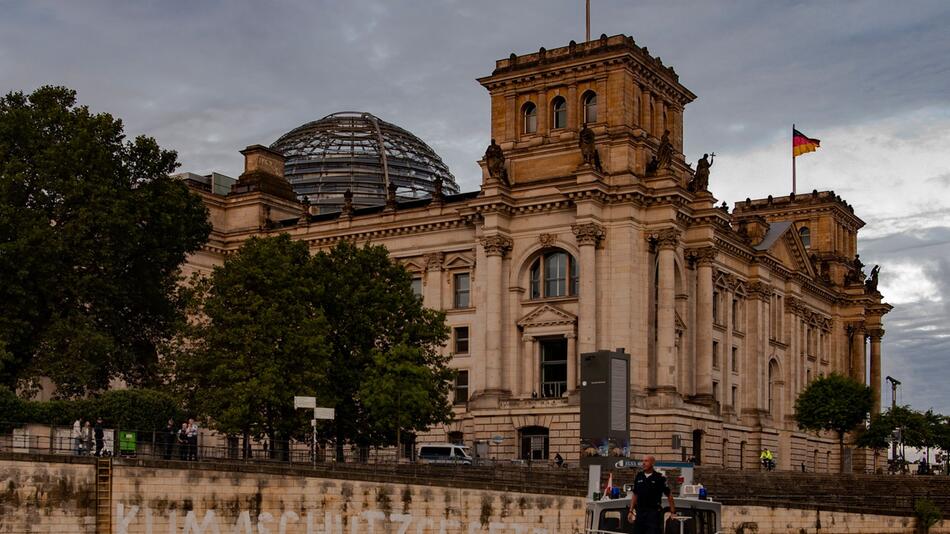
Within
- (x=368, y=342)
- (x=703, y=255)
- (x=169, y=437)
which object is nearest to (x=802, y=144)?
(x=703, y=255)

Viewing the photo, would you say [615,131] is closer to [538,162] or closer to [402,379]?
[538,162]

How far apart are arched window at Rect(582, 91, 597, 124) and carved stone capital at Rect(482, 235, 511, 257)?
8.73m

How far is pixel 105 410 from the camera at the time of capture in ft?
180

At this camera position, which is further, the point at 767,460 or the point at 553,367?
the point at 767,460

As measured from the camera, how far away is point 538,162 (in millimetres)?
84688

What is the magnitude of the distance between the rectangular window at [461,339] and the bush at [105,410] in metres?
32.4

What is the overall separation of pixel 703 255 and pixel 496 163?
45.4 feet

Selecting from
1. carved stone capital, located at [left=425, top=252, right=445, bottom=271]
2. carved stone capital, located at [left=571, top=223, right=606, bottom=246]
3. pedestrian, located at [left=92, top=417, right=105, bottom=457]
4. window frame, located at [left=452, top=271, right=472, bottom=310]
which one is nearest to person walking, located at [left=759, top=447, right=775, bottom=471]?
carved stone capital, located at [left=571, top=223, right=606, bottom=246]

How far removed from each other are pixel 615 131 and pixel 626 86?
2.88m

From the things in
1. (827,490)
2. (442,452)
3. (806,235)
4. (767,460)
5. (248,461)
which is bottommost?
(827,490)

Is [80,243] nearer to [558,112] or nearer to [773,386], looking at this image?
[558,112]

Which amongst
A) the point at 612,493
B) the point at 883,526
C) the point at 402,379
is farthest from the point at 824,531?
the point at 612,493

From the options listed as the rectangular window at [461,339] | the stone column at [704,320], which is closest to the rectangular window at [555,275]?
the rectangular window at [461,339]

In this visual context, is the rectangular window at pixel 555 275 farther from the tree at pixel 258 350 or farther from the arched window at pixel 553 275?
the tree at pixel 258 350
